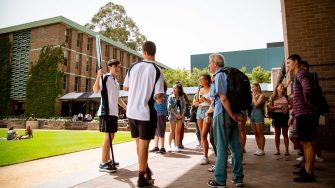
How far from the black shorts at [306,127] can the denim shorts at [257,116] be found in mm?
2327

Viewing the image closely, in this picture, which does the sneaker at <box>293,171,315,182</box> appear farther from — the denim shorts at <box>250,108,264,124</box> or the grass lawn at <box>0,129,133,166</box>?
the grass lawn at <box>0,129,133,166</box>

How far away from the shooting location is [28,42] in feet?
96.0


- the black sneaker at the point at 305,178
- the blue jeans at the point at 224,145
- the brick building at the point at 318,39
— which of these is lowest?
the black sneaker at the point at 305,178

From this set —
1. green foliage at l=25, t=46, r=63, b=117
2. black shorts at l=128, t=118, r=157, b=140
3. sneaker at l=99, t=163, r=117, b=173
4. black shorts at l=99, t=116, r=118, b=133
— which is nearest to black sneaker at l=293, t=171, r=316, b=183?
black shorts at l=128, t=118, r=157, b=140

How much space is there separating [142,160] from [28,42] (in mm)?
31544

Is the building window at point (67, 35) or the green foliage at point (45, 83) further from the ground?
the building window at point (67, 35)

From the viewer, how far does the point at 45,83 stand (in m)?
28.0

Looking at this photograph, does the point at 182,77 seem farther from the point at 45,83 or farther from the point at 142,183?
the point at 142,183

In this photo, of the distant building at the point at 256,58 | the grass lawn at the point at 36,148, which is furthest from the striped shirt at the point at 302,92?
the distant building at the point at 256,58

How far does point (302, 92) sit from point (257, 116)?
2.38 m

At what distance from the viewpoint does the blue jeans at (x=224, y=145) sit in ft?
10.7

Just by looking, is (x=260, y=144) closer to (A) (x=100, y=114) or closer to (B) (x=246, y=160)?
(B) (x=246, y=160)

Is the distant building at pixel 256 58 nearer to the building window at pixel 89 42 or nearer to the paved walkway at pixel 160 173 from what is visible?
the building window at pixel 89 42

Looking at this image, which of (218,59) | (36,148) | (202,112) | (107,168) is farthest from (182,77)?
(218,59)
